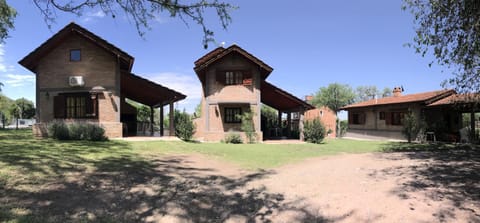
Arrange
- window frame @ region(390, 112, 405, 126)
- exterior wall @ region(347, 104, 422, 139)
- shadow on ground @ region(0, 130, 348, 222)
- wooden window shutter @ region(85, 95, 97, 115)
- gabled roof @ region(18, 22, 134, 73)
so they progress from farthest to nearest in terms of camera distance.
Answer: window frame @ region(390, 112, 405, 126), exterior wall @ region(347, 104, 422, 139), wooden window shutter @ region(85, 95, 97, 115), gabled roof @ region(18, 22, 134, 73), shadow on ground @ region(0, 130, 348, 222)

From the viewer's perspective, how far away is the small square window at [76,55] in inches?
637


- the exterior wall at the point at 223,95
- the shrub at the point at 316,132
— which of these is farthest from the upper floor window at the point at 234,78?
the shrub at the point at 316,132

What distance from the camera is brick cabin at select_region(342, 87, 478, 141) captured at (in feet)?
66.4

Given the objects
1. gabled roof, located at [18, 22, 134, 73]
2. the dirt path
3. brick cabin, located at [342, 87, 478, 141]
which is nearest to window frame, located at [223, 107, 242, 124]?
gabled roof, located at [18, 22, 134, 73]

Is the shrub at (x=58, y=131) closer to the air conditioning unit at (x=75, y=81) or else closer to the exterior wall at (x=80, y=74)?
the exterior wall at (x=80, y=74)

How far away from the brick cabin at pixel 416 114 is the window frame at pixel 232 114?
12852 mm

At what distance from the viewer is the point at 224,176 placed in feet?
24.8

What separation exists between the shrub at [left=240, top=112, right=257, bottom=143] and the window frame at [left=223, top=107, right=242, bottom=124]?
769 millimetres

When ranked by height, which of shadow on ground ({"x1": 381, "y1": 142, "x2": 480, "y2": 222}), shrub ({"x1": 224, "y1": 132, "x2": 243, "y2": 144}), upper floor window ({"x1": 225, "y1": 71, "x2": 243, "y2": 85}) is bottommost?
shadow on ground ({"x1": 381, "y1": 142, "x2": 480, "y2": 222})

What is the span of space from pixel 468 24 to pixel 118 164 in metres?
11.6

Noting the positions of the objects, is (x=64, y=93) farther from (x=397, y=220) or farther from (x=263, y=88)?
(x=397, y=220)

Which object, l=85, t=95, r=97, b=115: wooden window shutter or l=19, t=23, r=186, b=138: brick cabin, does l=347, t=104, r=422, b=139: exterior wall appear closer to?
l=19, t=23, r=186, b=138: brick cabin

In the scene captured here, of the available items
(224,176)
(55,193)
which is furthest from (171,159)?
(55,193)

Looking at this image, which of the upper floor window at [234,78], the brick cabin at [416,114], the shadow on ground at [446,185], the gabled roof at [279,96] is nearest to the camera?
the shadow on ground at [446,185]
